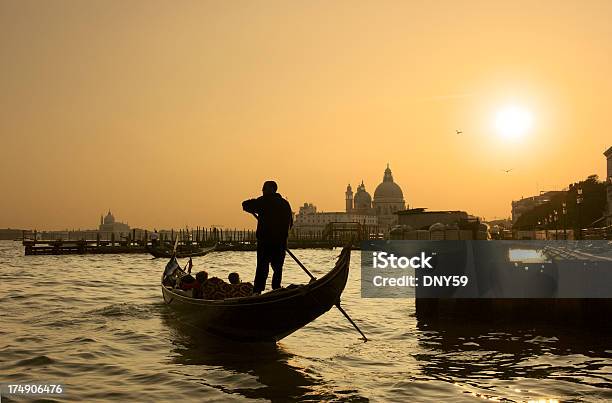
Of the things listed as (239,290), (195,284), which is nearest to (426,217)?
(195,284)

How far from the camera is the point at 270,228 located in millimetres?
11156

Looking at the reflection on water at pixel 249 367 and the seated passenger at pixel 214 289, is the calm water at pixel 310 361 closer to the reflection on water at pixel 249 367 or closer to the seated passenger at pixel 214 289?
the reflection on water at pixel 249 367

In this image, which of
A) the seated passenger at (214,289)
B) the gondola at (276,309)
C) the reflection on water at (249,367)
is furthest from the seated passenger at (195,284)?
the reflection on water at (249,367)

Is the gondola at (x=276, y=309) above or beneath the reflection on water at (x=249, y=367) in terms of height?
above

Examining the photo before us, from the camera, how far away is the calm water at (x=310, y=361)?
886 cm

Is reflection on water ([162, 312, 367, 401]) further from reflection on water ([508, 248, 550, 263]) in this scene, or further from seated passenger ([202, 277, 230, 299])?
reflection on water ([508, 248, 550, 263])

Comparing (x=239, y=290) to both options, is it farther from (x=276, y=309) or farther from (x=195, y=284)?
(x=195, y=284)

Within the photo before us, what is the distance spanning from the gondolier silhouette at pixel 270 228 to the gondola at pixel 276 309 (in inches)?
22.4

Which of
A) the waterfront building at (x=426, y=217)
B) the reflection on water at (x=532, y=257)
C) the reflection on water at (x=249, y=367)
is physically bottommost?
the reflection on water at (x=249, y=367)

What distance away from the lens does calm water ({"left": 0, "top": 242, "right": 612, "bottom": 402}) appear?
29.1ft

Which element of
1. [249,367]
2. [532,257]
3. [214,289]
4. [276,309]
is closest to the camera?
[249,367]

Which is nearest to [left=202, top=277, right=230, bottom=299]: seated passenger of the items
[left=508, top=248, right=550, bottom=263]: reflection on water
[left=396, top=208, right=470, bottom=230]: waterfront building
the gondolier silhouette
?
the gondolier silhouette

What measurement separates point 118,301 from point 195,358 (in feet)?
32.2

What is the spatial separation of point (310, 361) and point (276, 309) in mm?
1081
